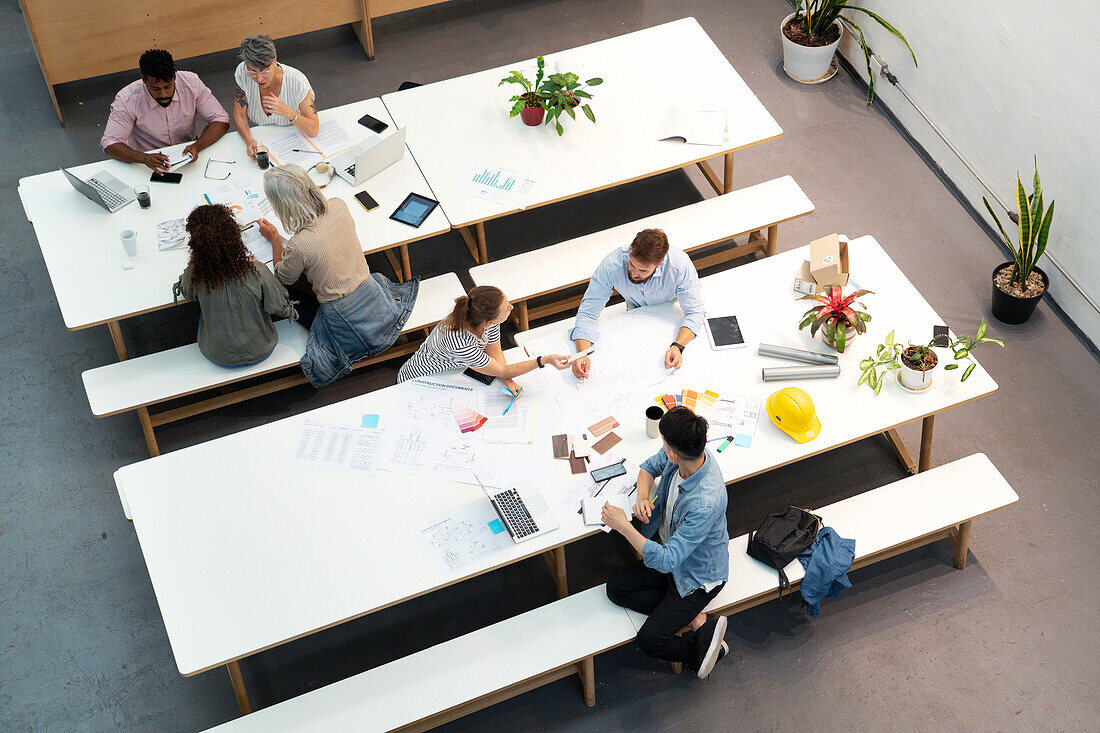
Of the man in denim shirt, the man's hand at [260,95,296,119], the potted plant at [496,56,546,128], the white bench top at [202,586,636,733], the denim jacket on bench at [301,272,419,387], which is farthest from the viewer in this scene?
the potted plant at [496,56,546,128]

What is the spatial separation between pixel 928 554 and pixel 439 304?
264 centimetres

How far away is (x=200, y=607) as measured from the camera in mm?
3766

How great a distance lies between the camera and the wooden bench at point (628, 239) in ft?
17.1

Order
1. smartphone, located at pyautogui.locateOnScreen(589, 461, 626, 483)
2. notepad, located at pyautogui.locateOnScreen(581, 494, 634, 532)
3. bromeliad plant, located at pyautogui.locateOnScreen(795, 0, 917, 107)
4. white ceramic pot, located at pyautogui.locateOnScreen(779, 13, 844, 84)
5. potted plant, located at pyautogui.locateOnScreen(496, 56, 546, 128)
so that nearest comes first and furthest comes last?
notepad, located at pyautogui.locateOnScreen(581, 494, 634, 532)
smartphone, located at pyautogui.locateOnScreen(589, 461, 626, 483)
potted plant, located at pyautogui.locateOnScreen(496, 56, 546, 128)
bromeliad plant, located at pyautogui.locateOnScreen(795, 0, 917, 107)
white ceramic pot, located at pyautogui.locateOnScreen(779, 13, 844, 84)

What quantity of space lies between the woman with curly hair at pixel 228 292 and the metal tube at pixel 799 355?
226 cm

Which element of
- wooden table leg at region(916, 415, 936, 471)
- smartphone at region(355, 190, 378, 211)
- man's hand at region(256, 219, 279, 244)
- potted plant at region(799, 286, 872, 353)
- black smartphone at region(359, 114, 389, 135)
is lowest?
wooden table leg at region(916, 415, 936, 471)

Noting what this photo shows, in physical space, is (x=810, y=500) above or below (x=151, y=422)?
below

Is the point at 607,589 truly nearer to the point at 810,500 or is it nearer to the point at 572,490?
the point at 572,490

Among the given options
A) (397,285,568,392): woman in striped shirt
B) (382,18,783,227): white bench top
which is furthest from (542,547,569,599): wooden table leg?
(382,18,783,227): white bench top

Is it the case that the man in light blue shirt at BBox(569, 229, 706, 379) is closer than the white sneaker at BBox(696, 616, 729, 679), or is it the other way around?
the white sneaker at BBox(696, 616, 729, 679)

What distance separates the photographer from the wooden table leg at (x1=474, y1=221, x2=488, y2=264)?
5.48m

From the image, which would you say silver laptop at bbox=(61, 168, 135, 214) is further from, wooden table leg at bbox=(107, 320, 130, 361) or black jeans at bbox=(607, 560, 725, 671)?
black jeans at bbox=(607, 560, 725, 671)

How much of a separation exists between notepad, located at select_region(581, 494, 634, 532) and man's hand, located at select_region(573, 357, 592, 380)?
22.6 inches

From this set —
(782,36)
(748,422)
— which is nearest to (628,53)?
(782,36)
